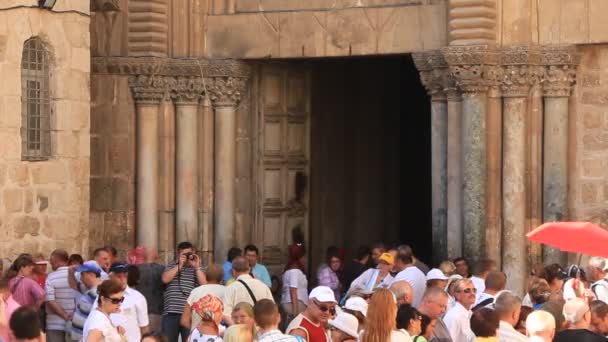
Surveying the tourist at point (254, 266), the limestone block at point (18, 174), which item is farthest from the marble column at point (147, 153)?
the limestone block at point (18, 174)

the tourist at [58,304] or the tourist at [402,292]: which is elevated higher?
the tourist at [402,292]

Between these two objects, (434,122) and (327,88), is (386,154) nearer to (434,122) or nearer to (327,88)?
(327,88)

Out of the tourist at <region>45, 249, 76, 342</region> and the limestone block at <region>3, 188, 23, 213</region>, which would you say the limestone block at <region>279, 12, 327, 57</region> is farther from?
the tourist at <region>45, 249, 76, 342</region>

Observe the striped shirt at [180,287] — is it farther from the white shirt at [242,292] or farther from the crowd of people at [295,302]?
the white shirt at [242,292]

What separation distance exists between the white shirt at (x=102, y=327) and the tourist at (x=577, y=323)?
3.16 m

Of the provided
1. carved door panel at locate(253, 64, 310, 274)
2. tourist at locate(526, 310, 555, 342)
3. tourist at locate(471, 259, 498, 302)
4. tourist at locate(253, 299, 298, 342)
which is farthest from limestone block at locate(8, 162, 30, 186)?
tourist at locate(526, 310, 555, 342)

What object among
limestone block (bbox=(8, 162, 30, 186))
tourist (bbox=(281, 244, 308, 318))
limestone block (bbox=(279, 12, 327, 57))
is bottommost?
tourist (bbox=(281, 244, 308, 318))

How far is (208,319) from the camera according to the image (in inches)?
483

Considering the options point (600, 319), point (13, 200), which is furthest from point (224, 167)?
point (600, 319)

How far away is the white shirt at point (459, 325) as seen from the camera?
12703mm

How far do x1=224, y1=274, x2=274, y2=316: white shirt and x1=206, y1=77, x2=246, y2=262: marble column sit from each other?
6325 mm

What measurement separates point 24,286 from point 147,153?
5.59 metres

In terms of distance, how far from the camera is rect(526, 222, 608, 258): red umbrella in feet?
41.5

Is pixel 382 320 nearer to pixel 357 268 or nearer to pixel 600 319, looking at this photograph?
pixel 600 319
